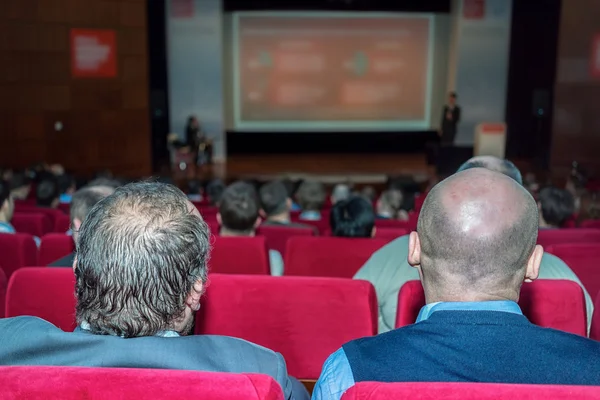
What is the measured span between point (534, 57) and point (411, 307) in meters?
12.9

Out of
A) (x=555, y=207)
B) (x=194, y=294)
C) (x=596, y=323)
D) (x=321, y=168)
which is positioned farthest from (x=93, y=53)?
(x=194, y=294)

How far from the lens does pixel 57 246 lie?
2.97 m

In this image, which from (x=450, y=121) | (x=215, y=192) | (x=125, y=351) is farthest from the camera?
(x=450, y=121)

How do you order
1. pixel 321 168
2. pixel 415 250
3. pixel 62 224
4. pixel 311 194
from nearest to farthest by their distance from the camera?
1. pixel 415 250
2. pixel 62 224
3. pixel 311 194
4. pixel 321 168

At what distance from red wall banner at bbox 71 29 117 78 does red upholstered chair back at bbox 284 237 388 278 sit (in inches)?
350

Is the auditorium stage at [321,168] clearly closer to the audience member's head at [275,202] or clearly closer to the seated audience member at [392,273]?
the audience member's head at [275,202]

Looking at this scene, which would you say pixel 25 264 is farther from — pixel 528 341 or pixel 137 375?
pixel 528 341

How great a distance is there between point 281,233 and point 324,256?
0.68 meters

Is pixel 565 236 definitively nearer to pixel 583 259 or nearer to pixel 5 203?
pixel 583 259

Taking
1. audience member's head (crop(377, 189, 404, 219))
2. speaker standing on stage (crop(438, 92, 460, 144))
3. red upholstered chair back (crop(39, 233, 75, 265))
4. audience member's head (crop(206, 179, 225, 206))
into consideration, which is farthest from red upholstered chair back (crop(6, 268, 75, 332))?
speaker standing on stage (crop(438, 92, 460, 144))

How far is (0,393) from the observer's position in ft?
3.37

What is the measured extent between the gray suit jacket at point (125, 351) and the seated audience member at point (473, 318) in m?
0.14

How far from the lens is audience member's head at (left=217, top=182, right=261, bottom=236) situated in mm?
3311

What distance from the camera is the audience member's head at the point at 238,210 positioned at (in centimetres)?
331
